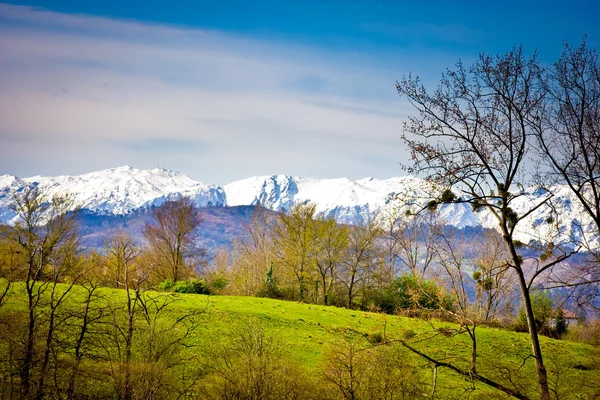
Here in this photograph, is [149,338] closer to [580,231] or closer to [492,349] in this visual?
[580,231]

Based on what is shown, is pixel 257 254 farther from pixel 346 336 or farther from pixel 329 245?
pixel 346 336

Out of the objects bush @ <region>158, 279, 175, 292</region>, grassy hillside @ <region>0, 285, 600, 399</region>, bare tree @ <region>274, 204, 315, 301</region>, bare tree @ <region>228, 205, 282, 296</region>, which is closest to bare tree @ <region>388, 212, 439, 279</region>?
grassy hillside @ <region>0, 285, 600, 399</region>

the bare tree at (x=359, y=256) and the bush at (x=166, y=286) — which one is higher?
the bare tree at (x=359, y=256)

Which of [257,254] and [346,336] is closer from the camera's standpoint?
[346,336]

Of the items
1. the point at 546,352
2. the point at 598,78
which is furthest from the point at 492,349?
the point at 598,78

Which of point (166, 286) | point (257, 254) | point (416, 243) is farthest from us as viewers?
point (257, 254)

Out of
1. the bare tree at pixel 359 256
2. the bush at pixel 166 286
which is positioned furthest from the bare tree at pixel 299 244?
the bush at pixel 166 286

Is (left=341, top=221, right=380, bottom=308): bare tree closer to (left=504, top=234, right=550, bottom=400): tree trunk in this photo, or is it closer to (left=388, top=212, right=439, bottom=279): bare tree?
(left=388, top=212, right=439, bottom=279): bare tree

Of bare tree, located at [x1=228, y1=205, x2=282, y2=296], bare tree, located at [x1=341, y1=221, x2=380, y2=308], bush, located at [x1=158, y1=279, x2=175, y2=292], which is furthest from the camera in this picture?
bare tree, located at [x1=228, y1=205, x2=282, y2=296]

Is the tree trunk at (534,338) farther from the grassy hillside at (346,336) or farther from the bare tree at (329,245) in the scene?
the bare tree at (329,245)

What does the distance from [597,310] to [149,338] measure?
433 inches

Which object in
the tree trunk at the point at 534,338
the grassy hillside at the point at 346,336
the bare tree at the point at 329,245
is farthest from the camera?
the bare tree at the point at 329,245

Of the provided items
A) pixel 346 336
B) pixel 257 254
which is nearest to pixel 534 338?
pixel 346 336

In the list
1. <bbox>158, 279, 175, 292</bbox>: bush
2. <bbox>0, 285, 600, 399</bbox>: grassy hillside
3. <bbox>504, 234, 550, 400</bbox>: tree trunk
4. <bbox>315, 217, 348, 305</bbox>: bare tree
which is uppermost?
<bbox>315, 217, 348, 305</bbox>: bare tree
